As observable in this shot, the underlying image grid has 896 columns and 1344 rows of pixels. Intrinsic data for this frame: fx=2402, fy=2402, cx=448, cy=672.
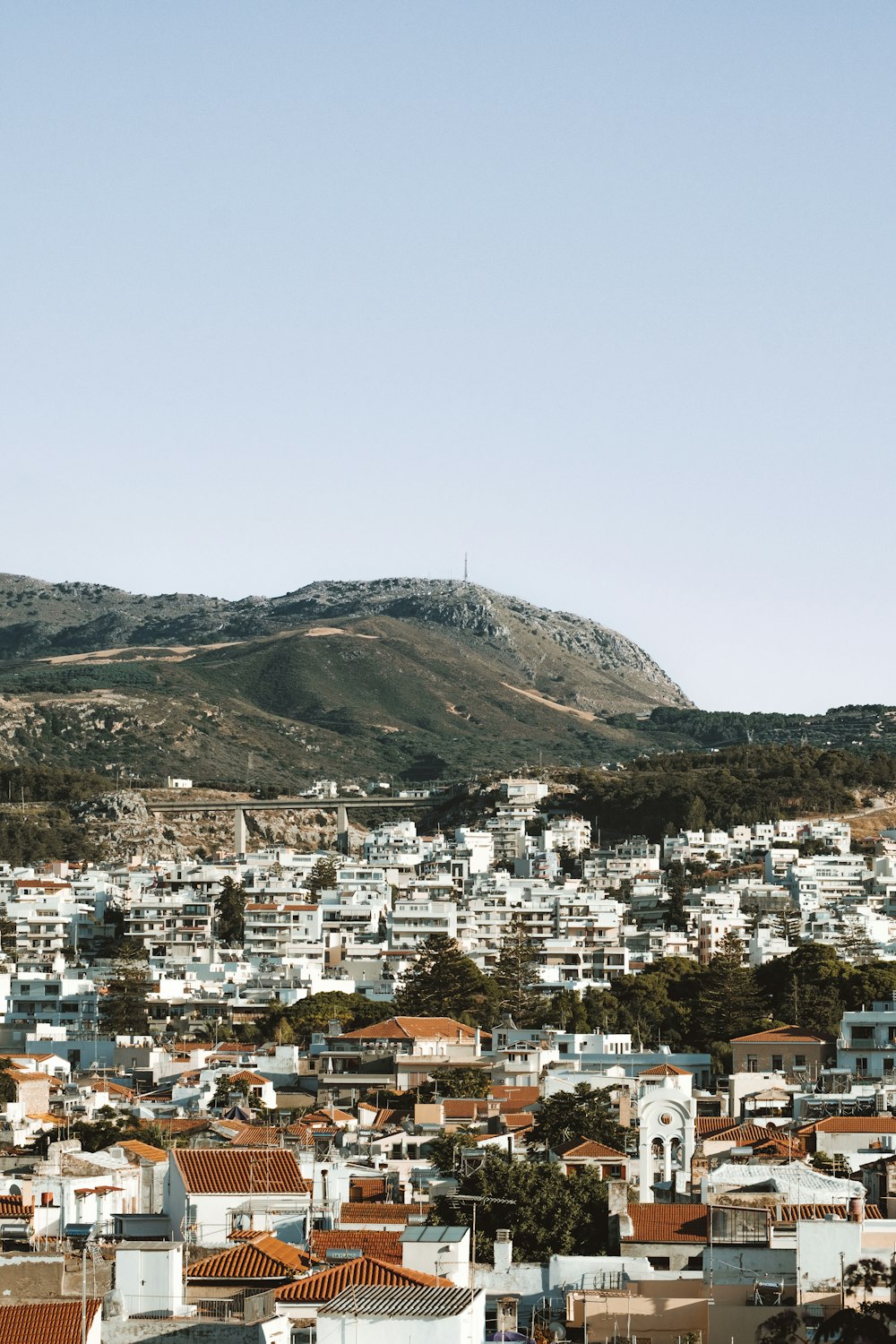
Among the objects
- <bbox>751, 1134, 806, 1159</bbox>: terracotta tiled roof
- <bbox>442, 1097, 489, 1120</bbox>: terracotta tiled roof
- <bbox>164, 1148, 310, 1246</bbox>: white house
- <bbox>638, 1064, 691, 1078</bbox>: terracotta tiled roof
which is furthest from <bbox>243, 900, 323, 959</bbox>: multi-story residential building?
<bbox>164, 1148, 310, 1246</bbox>: white house

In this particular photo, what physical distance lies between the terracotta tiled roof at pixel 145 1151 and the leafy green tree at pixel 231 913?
58.7 m

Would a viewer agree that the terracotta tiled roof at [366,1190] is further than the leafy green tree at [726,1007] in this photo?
No

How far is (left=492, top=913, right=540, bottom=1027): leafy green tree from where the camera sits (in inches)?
2940

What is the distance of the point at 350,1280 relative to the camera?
23156mm

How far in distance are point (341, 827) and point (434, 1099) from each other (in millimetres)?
103025

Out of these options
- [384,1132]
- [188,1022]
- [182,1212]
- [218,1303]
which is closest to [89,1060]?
[188,1022]

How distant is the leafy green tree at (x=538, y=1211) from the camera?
3047 centimetres

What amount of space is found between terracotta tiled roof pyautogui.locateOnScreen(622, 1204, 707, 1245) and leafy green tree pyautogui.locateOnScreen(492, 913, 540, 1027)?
44.1 meters

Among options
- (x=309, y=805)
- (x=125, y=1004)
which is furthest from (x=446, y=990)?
(x=309, y=805)

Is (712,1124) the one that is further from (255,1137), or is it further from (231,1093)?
(231,1093)

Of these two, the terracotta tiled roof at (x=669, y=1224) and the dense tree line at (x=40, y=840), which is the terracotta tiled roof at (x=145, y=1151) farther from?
the dense tree line at (x=40, y=840)

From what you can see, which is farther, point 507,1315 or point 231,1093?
point 231,1093

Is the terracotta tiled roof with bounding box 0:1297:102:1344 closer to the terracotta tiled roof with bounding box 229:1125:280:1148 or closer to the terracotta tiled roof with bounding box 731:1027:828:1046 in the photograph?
the terracotta tiled roof with bounding box 229:1125:280:1148

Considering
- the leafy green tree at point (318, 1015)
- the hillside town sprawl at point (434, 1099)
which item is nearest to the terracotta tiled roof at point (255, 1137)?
the hillside town sprawl at point (434, 1099)
